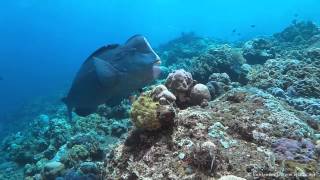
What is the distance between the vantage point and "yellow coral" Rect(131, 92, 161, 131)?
4.23 meters

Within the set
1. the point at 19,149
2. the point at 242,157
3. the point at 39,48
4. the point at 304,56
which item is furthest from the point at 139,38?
the point at 39,48

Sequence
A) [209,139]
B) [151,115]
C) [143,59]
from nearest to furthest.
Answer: [209,139] < [151,115] < [143,59]

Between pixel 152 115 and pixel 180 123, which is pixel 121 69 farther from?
pixel 180 123

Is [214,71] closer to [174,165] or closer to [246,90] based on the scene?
[246,90]

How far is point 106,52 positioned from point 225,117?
2279 mm

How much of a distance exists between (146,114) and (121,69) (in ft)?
4.98

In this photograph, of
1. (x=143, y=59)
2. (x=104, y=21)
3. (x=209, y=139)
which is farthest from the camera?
(x=104, y=21)

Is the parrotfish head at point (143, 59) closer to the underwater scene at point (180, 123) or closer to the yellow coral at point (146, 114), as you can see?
the underwater scene at point (180, 123)

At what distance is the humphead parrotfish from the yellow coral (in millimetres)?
1010

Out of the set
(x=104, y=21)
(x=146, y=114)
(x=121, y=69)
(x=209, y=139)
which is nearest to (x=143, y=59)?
(x=121, y=69)

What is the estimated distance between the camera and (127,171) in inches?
160

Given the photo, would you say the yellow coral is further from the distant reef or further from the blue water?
the blue water

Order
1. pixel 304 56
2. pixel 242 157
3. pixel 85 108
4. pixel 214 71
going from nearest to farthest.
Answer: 1. pixel 242 157
2. pixel 85 108
3. pixel 214 71
4. pixel 304 56

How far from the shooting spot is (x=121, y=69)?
5562 mm
